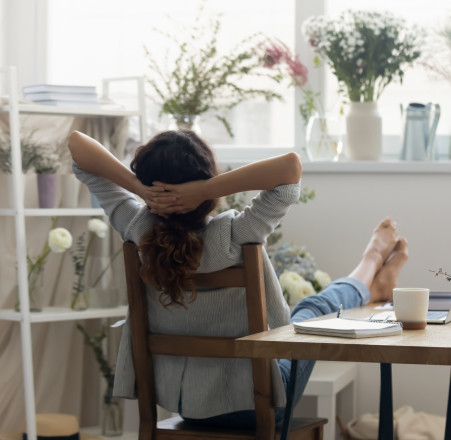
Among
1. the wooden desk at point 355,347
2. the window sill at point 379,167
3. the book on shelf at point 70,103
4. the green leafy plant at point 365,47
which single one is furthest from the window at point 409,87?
the wooden desk at point 355,347

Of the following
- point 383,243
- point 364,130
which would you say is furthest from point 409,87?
point 383,243

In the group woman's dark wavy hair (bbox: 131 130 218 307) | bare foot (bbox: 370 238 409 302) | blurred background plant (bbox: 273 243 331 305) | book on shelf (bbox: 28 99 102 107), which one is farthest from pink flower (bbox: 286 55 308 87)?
woman's dark wavy hair (bbox: 131 130 218 307)

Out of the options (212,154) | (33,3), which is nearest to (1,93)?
(33,3)

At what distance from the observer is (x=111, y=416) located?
2920 mm

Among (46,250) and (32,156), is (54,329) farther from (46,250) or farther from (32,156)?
(32,156)

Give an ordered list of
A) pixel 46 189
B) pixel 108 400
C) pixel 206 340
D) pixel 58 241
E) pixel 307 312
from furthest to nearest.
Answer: pixel 108 400, pixel 46 189, pixel 58 241, pixel 307 312, pixel 206 340

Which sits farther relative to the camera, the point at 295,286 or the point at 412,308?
the point at 295,286

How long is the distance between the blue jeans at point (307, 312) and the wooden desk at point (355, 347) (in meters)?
0.36

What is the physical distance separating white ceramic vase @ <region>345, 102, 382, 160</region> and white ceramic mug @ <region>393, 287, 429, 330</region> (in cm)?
157

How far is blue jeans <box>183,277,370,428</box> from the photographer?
1.83 metres

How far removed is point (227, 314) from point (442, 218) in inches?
55.6

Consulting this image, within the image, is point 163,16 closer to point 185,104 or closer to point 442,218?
point 185,104

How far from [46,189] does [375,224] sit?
3.66 feet

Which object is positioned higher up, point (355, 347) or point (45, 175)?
point (45, 175)
